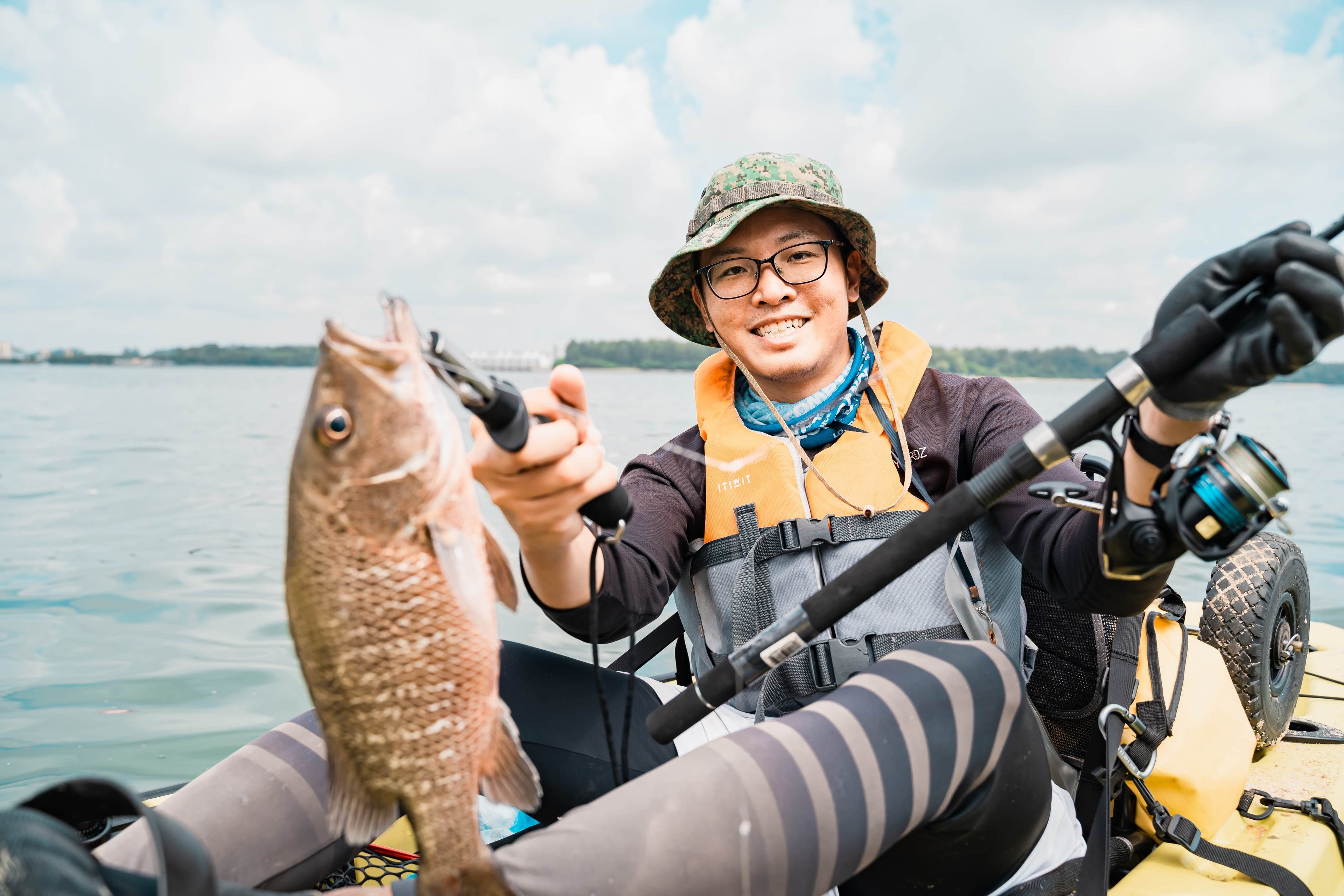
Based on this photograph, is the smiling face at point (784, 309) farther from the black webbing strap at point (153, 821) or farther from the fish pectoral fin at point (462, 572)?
the black webbing strap at point (153, 821)

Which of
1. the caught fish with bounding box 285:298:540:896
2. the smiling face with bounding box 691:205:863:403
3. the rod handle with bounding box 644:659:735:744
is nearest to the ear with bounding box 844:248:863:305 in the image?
the smiling face with bounding box 691:205:863:403

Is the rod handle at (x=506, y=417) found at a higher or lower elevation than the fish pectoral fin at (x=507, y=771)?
higher

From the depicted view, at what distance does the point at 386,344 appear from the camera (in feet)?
4.91

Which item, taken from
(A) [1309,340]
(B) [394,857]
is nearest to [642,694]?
(B) [394,857]

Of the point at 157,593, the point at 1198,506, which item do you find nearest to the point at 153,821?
the point at 1198,506

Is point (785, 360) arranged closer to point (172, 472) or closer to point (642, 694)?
point (642, 694)

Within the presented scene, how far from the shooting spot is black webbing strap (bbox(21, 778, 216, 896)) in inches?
53.8

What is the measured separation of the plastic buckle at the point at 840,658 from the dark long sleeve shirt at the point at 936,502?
0.51 metres

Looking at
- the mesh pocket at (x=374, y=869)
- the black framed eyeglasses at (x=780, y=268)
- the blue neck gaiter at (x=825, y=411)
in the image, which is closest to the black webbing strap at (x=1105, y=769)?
the blue neck gaiter at (x=825, y=411)

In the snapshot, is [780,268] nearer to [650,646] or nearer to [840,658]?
[840,658]

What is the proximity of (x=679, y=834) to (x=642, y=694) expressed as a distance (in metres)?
1.07

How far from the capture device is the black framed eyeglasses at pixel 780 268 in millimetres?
2930

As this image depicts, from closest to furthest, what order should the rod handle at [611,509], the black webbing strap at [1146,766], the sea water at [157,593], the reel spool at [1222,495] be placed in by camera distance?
the reel spool at [1222,495] → the rod handle at [611,509] → the black webbing strap at [1146,766] → the sea water at [157,593]

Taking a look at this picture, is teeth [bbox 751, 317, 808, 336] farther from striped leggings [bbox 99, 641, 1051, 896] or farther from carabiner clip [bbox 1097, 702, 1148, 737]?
carabiner clip [bbox 1097, 702, 1148, 737]
